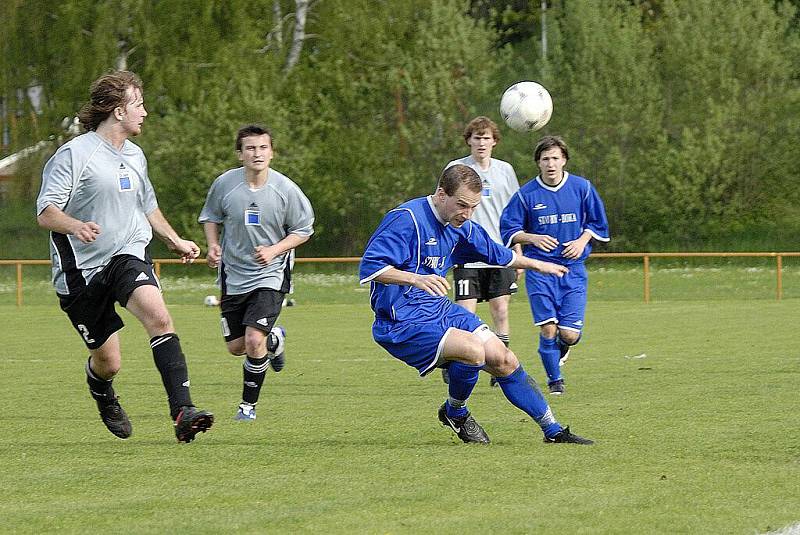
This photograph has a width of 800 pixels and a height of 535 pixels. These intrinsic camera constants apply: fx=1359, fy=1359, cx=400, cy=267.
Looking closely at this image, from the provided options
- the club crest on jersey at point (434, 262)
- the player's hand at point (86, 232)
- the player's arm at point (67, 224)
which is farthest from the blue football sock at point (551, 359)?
the player's hand at point (86, 232)

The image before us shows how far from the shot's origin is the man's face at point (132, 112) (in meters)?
7.24

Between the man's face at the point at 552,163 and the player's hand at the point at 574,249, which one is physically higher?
the man's face at the point at 552,163

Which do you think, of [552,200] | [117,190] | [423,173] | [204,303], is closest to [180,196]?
[423,173]

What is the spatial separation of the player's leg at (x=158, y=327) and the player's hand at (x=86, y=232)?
34cm

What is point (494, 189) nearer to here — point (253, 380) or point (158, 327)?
point (253, 380)

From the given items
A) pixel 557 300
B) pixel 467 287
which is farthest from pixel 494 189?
pixel 557 300

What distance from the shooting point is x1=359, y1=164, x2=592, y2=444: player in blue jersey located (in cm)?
678

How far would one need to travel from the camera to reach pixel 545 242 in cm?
942

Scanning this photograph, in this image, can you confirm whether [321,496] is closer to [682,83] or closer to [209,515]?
[209,515]

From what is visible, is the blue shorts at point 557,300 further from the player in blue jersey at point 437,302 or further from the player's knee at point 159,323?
the player's knee at point 159,323

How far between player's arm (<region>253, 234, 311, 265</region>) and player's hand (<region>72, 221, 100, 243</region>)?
5.83 feet

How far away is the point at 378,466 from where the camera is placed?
250 inches

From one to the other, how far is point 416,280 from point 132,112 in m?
1.86

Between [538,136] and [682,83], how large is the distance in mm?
4262
